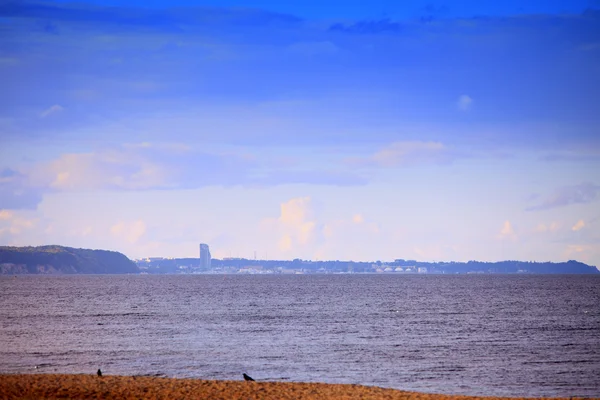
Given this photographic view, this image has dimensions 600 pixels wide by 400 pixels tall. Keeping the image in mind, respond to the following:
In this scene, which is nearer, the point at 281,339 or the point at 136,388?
the point at 136,388

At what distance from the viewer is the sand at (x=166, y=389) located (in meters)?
35.6

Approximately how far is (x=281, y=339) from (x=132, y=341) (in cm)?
1425

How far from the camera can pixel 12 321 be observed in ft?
296

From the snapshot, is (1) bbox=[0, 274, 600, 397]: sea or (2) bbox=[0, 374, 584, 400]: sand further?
(1) bbox=[0, 274, 600, 397]: sea

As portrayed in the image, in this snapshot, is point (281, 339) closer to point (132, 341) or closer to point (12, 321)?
point (132, 341)

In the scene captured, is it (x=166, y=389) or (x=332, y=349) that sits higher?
(x=166, y=389)

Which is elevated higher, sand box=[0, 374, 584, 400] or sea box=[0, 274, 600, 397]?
sand box=[0, 374, 584, 400]

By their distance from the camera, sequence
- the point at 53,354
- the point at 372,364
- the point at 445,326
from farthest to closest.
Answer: the point at 445,326 < the point at 53,354 < the point at 372,364

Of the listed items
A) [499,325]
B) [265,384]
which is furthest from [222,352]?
[499,325]

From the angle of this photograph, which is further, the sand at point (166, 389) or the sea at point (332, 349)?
the sea at point (332, 349)

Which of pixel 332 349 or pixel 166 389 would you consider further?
pixel 332 349

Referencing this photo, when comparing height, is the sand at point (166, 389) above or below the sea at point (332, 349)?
above

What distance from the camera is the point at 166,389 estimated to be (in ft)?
123

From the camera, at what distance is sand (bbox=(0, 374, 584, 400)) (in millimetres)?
35562
